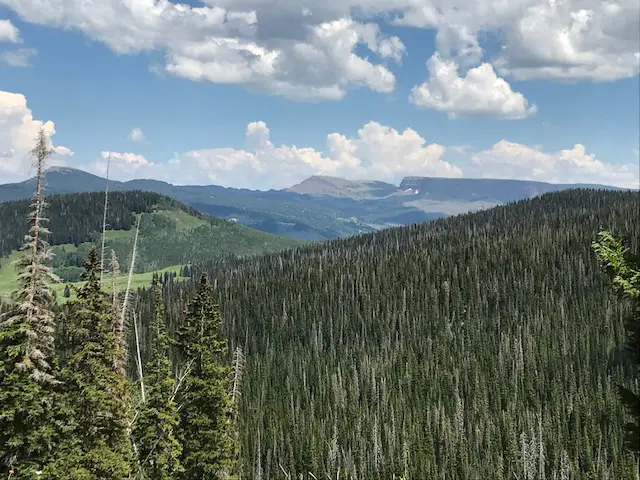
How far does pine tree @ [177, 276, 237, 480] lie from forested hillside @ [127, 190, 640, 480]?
25.4 m

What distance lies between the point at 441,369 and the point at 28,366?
116373 millimetres

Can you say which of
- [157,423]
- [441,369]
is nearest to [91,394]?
[157,423]

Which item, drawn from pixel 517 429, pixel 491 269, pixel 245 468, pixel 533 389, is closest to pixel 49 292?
pixel 245 468

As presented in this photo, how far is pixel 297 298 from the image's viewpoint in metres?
189

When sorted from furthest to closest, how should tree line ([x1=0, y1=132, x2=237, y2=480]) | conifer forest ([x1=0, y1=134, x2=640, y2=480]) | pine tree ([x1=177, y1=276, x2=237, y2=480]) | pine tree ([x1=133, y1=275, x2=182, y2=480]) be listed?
pine tree ([x1=177, y1=276, x2=237, y2=480])
pine tree ([x1=133, y1=275, x2=182, y2=480])
conifer forest ([x1=0, y1=134, x2=640, y2=480])
tree line ([x1=0, y1=132, x2=237, y2=480])

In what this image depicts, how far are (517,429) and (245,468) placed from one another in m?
45.5

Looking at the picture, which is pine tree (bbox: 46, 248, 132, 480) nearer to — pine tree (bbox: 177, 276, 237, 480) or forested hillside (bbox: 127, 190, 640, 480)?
pine tree (bbox: 177, 276, 237, 480)

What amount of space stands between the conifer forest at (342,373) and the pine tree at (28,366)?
0.10 meters

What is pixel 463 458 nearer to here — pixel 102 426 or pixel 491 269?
pixel 102 426

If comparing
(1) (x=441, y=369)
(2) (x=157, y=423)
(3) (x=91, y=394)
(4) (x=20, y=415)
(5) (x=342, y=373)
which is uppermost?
(3) (x=91, y=394)

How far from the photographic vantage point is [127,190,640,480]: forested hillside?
293 feet

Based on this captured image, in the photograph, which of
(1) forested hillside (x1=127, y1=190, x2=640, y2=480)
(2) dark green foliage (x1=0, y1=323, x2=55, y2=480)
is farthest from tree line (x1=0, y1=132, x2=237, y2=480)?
(1) forested hillside (x1=127, y1=190, x2=640, y2=480)

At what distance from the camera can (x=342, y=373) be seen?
139 metres

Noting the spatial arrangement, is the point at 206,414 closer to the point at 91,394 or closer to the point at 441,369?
the point at 91,394
